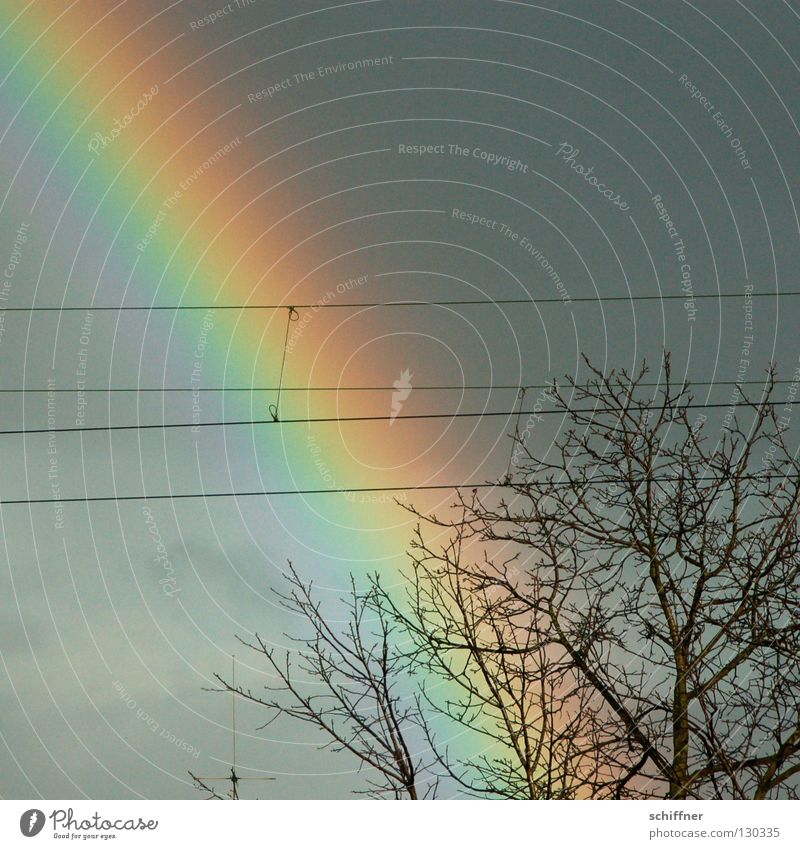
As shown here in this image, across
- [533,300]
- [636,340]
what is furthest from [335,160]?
[636,340]

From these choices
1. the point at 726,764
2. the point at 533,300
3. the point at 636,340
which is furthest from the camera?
the point at 533,300

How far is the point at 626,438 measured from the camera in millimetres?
Answer: 8273
